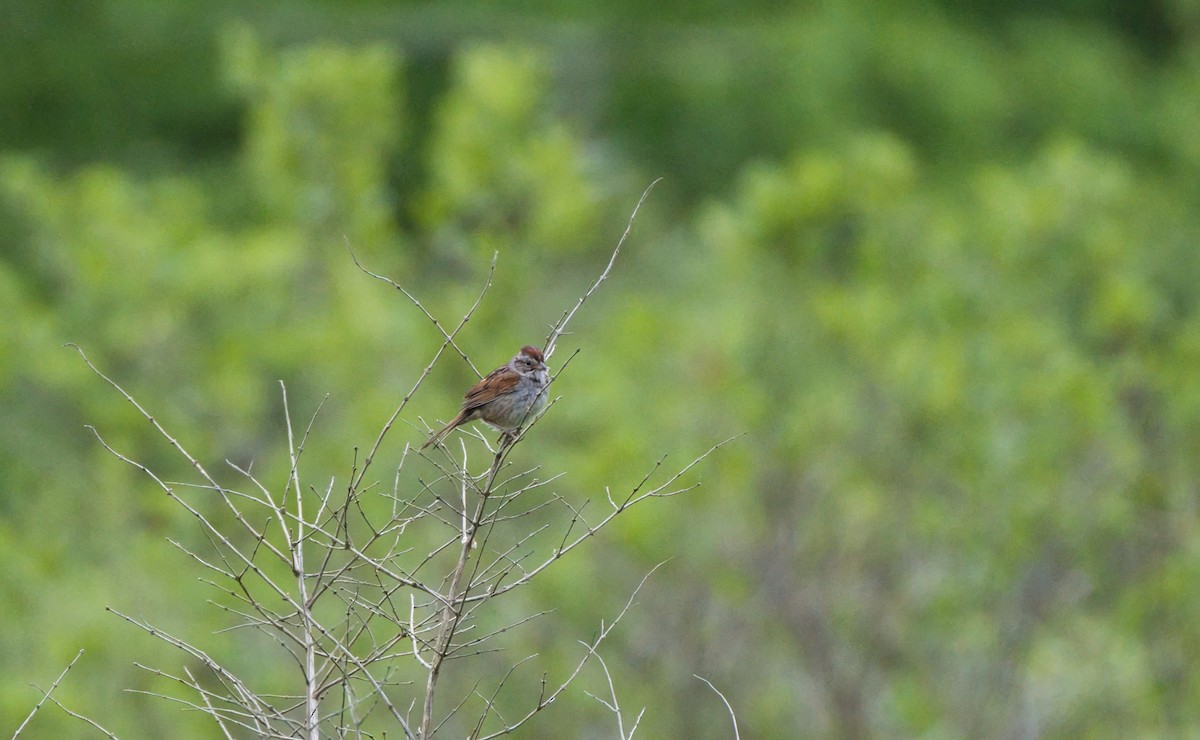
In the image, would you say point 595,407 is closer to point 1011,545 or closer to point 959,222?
point 1011,545

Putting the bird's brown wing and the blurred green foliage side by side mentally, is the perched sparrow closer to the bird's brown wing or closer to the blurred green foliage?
the bird's brown wing

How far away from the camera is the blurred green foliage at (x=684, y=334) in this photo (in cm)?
1270

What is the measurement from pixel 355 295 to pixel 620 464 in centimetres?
421

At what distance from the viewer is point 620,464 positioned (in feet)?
43.5

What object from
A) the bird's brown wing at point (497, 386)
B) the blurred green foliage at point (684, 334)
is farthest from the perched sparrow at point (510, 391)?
the blurred green foliage at point (684, 334)

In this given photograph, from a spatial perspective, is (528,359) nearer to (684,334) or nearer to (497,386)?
(497,386)

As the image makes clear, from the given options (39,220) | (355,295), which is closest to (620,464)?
(355,295)

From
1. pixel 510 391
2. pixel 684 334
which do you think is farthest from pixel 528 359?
pixel 684 334

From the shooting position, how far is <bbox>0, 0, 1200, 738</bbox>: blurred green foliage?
41.7 feet

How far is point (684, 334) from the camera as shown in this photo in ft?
48.1

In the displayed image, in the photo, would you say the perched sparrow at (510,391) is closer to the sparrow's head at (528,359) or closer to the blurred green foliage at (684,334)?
the sparrow's head at (528,359)

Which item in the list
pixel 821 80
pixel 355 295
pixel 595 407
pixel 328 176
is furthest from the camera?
pixel 821 80

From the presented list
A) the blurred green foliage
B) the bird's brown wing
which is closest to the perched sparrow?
the bird's brown wing

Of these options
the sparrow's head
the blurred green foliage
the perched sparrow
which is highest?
→ the blurred green foliage
